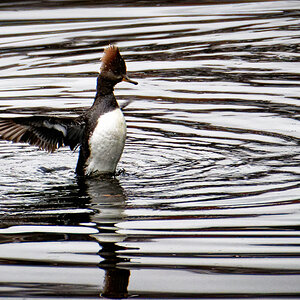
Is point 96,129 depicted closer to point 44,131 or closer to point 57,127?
point 57,127

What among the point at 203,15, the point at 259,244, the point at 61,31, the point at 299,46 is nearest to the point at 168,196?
the point at 259,244

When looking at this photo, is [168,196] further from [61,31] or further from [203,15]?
[203,15]

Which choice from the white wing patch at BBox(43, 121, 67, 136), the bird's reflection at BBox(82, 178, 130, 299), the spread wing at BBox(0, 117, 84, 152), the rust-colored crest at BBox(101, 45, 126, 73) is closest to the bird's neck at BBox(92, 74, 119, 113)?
the rust-colored crest at BBox(101, 45, 126, 73)

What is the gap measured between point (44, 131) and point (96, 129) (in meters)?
0.54

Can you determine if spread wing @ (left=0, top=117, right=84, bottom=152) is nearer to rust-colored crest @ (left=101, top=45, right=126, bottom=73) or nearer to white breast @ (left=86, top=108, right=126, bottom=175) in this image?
white breast @ (left=86, top=108, right=126, bottom=175)

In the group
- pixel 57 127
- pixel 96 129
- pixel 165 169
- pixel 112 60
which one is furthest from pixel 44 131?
pixel 165 169

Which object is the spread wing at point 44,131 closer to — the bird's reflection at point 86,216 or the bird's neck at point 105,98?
the bird's neck at point 105,98

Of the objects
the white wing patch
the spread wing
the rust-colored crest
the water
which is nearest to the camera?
the water

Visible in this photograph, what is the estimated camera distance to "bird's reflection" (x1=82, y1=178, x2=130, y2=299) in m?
5.03

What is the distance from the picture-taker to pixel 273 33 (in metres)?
15.5

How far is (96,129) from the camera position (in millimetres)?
8289

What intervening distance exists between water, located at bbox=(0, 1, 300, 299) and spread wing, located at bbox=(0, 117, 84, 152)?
1.12ft

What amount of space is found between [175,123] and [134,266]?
5182 mm

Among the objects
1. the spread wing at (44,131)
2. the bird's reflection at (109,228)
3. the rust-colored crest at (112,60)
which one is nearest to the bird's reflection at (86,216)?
the bird's reflection at (109,228)
